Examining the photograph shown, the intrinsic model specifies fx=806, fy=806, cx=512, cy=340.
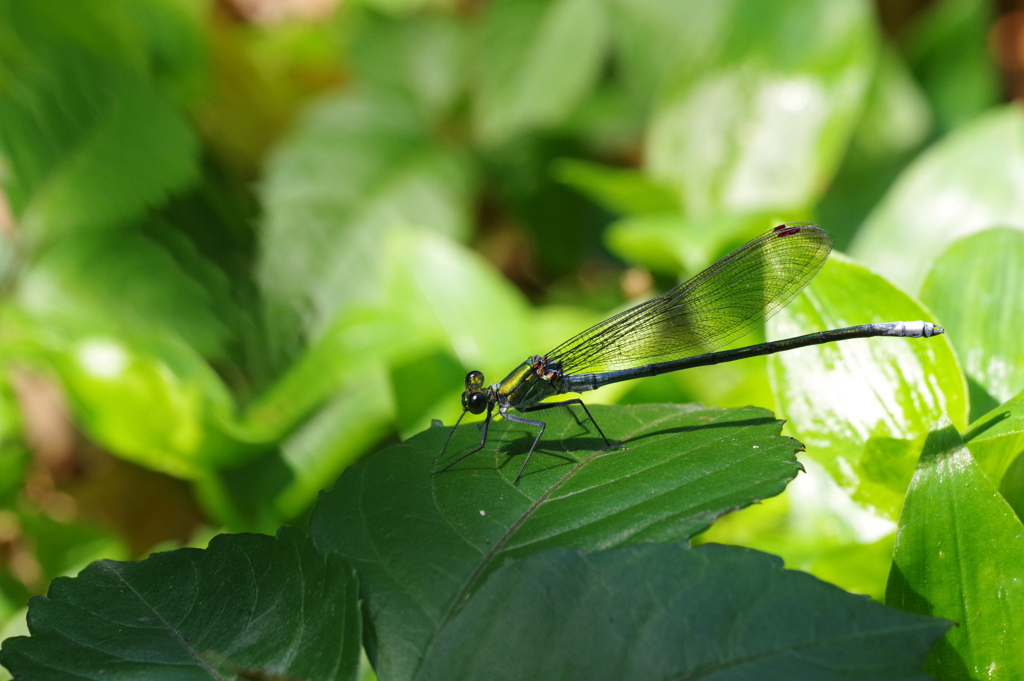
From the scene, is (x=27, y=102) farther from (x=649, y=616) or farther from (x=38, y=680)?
(x=649, y=616)

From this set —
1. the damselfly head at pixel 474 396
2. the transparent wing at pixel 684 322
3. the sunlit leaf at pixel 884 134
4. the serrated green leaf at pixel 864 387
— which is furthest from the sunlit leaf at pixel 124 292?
the sunlit leaf at pixel 884 134

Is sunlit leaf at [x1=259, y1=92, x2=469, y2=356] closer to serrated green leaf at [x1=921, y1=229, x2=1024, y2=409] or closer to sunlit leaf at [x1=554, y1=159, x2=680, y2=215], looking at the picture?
sunlit leaf at [x1=554, y1=159, x2=680, y2=215]

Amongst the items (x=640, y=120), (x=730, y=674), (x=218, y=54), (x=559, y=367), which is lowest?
(x=730, y=674)

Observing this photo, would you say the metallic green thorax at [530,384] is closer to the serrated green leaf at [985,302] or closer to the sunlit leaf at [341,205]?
the serrated green leaf at [985,302]

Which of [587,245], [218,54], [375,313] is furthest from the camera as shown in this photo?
[218,54]

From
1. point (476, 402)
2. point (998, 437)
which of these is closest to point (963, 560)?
point (998, 437)

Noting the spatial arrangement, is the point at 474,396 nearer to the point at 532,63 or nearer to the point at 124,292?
the point at 124,292

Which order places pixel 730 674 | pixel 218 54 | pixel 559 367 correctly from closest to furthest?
pixel 730 674 → pixel 559 367 → pixel 218 54

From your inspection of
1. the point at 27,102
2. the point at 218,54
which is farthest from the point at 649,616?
the point at 218,54
